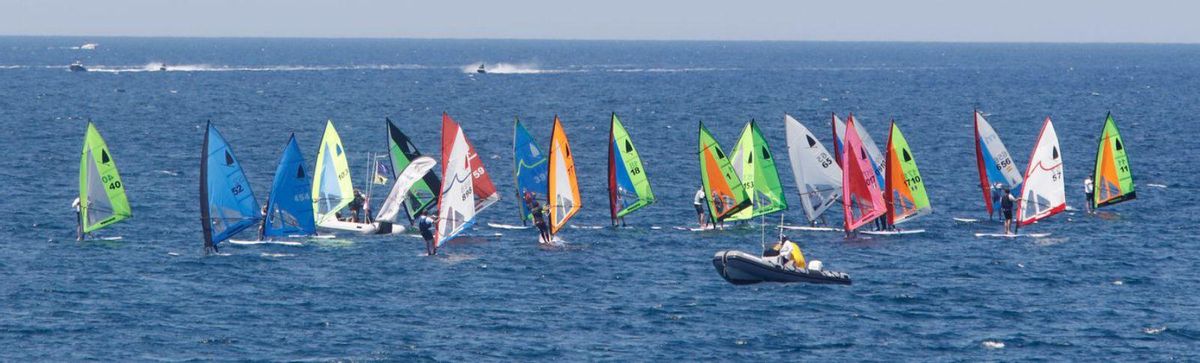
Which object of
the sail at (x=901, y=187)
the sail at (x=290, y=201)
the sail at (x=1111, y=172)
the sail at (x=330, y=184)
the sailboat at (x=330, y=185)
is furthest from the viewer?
the sail at (x=1111, y=172)

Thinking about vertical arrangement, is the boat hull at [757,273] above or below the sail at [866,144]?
below

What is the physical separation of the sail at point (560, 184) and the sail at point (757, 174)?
306 inches

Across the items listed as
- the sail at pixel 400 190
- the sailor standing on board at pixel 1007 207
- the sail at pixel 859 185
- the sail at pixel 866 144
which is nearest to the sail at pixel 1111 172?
the sailor standing on board at pixel 1007 207


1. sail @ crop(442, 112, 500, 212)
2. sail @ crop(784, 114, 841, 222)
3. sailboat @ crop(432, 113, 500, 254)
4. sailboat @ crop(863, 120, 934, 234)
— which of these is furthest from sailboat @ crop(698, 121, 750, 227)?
sailboat @ crop(432, 113, 500, 254)

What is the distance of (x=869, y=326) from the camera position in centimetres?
5116

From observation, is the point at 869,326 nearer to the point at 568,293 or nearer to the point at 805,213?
the point at 568,293

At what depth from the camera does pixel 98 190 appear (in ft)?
218

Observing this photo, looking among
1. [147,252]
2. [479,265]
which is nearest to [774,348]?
[479,265]

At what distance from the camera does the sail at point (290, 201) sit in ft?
215

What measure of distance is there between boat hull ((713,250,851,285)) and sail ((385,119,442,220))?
18.0m

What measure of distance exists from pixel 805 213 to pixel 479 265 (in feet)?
55.7

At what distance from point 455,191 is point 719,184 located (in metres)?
12.1

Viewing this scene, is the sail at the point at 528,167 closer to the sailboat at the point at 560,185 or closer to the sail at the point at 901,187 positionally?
the sailboat at the point at 560,185

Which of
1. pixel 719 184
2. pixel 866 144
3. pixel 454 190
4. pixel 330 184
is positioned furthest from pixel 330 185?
pixel 866 144
